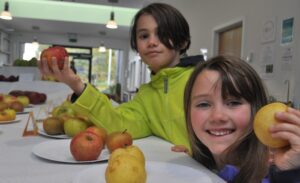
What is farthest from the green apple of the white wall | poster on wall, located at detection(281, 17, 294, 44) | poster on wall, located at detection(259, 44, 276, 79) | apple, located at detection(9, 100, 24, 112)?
poster on wall, located at detection(259, 44, 276, 79)

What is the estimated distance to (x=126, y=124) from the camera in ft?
4.39

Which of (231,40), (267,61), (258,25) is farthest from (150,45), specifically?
(231,40)

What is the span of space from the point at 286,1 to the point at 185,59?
1.86m

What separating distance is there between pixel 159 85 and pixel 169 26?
28 centimetres

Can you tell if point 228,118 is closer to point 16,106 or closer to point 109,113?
point 109,113

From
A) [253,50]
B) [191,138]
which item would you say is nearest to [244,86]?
[191,138]

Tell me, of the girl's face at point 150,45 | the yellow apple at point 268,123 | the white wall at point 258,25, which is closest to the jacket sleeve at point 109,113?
the girl's face at point 150,45

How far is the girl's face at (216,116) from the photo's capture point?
0.92 m

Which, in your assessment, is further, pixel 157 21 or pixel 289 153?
pixel 157 21

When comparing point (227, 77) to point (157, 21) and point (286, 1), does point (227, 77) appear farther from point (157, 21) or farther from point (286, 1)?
point (286, 1)

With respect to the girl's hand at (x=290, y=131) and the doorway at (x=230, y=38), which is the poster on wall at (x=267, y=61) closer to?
the doorway at (x=230, y=38)

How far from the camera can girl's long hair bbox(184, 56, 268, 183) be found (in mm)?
938

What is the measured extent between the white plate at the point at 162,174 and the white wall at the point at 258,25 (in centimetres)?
221

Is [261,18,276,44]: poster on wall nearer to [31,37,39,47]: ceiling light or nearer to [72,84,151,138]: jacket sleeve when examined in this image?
[72,84,151,138]: jacket sleeve
